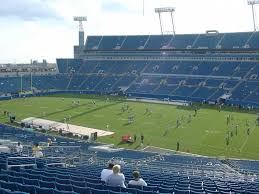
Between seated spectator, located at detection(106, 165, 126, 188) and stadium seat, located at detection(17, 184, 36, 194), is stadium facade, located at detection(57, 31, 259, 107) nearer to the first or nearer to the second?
seated spectator, located at detection(106, 165, 126, 188)

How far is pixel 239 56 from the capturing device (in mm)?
70500

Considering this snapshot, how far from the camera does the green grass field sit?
3478 centimetres

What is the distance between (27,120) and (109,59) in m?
43.9

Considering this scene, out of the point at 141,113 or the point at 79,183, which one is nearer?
the point at 79,183

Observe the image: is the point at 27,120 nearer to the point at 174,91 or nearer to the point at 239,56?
the point at 174,91

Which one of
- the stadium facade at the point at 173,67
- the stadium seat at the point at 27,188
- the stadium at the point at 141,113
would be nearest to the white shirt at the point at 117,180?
the stadium at the point at 141,113

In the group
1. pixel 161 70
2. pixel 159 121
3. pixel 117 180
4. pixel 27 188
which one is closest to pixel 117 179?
pixel 117 180

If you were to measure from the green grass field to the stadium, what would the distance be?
11 centimetres

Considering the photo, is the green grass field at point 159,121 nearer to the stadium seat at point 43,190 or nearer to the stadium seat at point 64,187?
the stadium seat at point 64,187

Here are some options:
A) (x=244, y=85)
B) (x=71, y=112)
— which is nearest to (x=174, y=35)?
(x=244, y=85)

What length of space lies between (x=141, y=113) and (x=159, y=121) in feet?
18.7

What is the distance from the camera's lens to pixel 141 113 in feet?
169

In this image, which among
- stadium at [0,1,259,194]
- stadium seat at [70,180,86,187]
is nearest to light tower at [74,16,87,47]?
stadium at [0,1,259,194]

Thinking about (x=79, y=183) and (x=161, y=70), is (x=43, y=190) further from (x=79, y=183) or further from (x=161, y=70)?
(x=161, y=70)
